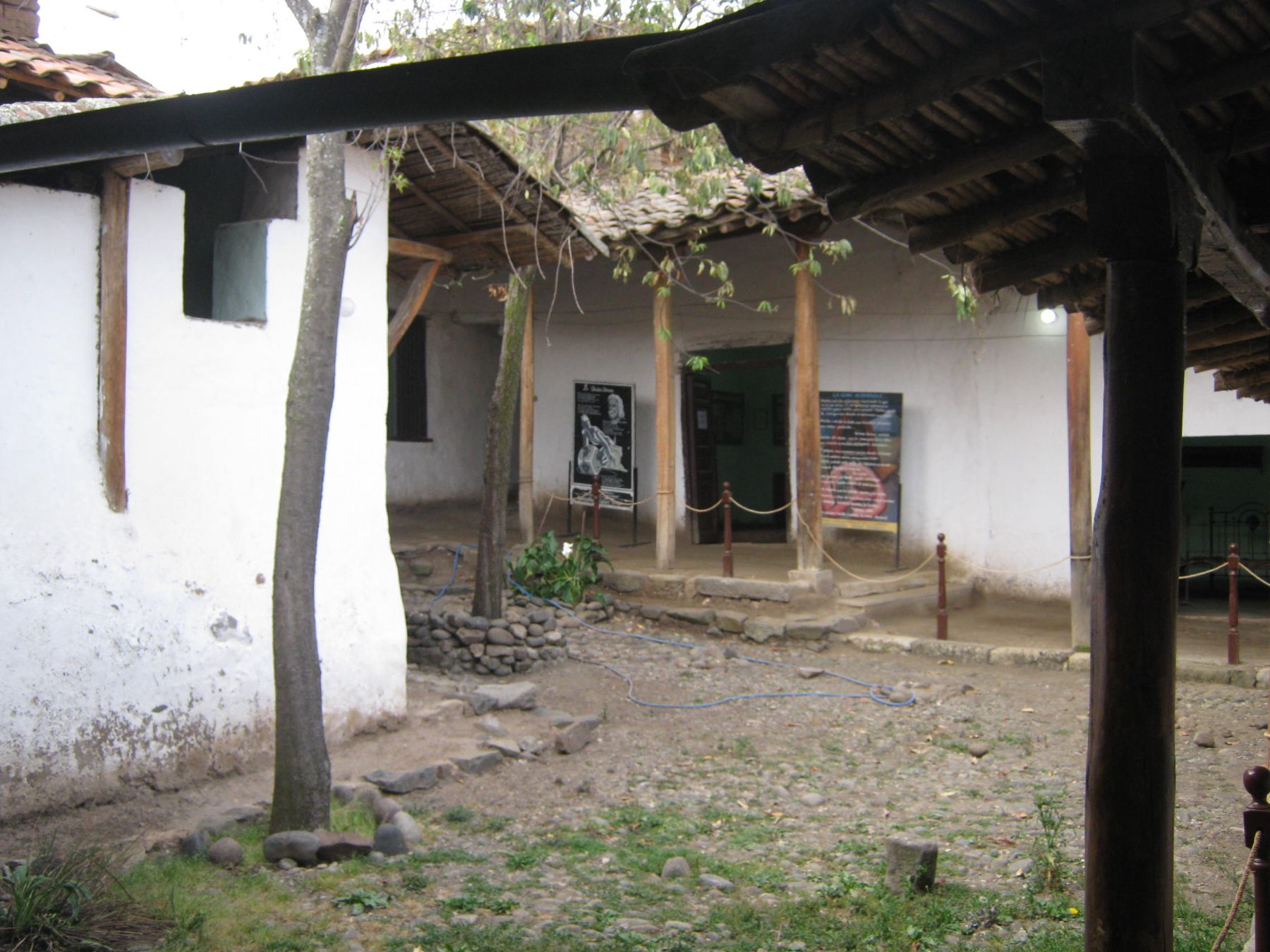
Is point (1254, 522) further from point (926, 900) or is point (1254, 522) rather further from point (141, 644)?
point (141, 644)

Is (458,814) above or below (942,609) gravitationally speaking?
below

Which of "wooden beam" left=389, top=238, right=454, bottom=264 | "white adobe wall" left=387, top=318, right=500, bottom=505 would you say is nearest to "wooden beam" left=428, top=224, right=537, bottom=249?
"wooden beam" left=389, top=238, right=454, bottom=264

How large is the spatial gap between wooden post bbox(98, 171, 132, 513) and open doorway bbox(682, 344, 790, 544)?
7.65m

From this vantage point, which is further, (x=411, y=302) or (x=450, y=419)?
(x=450, y=419)

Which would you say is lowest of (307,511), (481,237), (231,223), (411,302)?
(307,511)

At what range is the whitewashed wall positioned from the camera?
11.2 m

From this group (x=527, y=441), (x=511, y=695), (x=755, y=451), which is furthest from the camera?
(x=755, y=451)

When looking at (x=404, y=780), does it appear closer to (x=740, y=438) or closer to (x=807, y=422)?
(x=807, y=422)

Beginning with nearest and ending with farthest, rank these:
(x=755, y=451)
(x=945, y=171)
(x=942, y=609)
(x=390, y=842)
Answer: (x=945, y=171) → (x=390, y=842) → (x=942, y=609) → (x=755, y=451)

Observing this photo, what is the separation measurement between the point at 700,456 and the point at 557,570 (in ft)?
9.67

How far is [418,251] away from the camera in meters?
8.83

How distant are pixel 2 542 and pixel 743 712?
5134 mm

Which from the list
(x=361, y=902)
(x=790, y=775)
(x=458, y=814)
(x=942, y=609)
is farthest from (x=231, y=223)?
(x=942, y=609)

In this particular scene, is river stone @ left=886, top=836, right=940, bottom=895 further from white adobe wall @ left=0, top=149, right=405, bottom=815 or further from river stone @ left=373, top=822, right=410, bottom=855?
white adobe wall @ left=0, top=149, right=405, bottom=815
